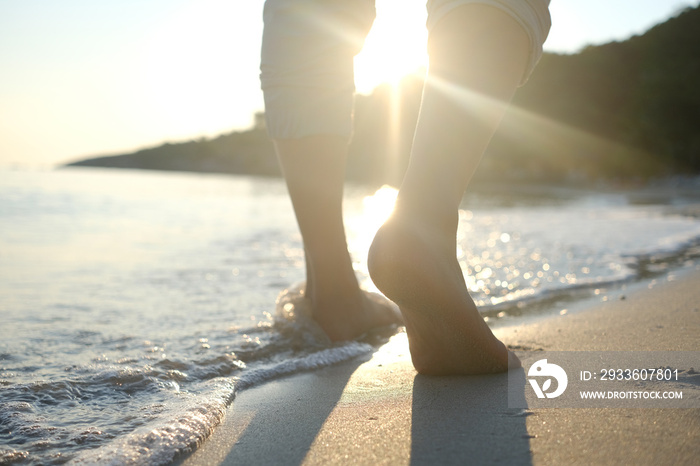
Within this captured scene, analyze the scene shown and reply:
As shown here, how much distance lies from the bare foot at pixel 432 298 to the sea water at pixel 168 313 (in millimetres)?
343

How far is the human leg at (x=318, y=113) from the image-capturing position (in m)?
1.43

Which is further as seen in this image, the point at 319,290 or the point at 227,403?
the point at 319,290

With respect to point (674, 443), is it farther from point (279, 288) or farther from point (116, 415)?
point (279, 288)

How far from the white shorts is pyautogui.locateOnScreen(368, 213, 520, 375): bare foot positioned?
530mm

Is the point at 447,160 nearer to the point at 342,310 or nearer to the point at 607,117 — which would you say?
the point at 342,310

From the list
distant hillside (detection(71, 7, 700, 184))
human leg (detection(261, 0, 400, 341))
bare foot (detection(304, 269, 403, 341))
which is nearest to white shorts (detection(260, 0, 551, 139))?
human leg (detection(261, 0, 400, 341))

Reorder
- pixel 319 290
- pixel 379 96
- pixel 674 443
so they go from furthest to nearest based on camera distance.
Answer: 1. pixel 379 96
2. pixel 319 290
3. pixel 674 443

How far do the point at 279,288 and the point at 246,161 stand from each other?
53.9 metres

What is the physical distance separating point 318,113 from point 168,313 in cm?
84

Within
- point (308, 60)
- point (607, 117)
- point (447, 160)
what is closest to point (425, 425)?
point (447, 160)

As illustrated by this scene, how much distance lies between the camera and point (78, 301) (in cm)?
204

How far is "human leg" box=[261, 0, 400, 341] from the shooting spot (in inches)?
56.5

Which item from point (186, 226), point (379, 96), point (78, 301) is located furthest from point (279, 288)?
point (379, 96)

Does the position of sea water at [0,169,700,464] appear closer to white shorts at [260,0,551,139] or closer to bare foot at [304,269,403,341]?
bare foot at [304,269,403,341]
